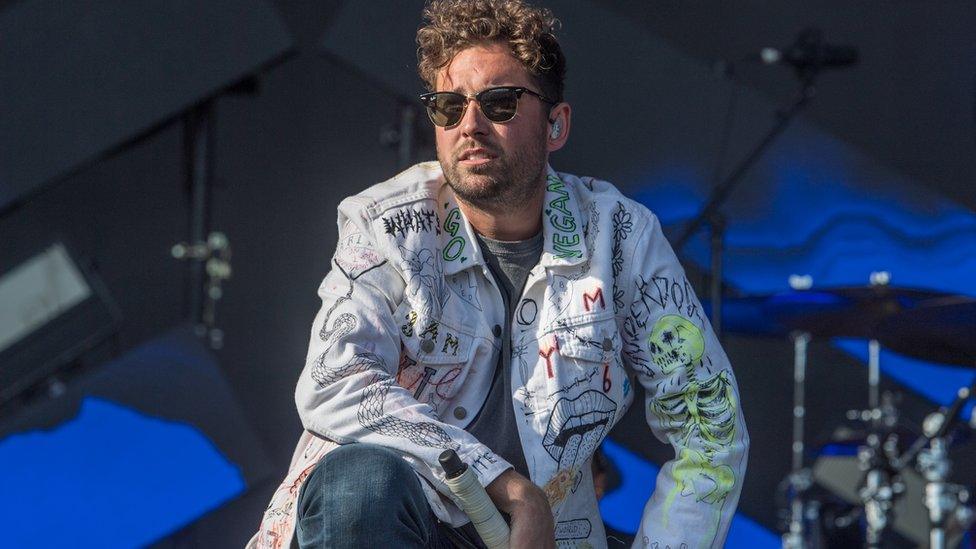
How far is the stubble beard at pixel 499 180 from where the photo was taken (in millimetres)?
2037

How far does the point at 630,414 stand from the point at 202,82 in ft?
5.70

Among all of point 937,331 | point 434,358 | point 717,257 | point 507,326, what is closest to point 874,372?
point 717,257

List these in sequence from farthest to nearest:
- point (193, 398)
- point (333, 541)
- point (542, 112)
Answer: point (193, 398), point (542, 112), point (333, 541)

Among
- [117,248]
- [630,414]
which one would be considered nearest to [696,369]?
[630,414]

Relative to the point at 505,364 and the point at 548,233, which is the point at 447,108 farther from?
the point at 505,364

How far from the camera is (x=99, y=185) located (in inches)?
218

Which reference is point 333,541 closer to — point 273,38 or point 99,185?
point 273,38

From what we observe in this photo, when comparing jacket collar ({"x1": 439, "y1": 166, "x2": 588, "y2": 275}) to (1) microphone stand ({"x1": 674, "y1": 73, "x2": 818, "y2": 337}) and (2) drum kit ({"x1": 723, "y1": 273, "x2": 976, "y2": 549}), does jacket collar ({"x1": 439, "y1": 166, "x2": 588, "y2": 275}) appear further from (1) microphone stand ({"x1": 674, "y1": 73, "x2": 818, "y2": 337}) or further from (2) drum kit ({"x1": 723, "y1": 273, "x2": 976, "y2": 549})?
(1) microphone stand ({"x1": 674, "y1": 73, "x2": 818, "y2": 337})

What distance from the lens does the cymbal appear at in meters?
2.79

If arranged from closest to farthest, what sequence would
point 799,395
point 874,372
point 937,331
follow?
point 937,331 → point 874,372 → point 799,395

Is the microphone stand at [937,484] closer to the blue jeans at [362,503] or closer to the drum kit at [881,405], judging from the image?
the drum kit at [881,405]

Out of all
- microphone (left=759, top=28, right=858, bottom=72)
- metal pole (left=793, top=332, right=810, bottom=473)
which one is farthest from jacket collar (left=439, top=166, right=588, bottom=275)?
metal pole (left=793, top=332, right=810, bottom=473)

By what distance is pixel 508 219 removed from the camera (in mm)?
2113

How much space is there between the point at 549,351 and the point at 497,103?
39 cm
